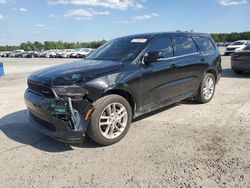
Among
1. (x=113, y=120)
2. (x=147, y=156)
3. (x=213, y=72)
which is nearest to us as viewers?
(x=147, y=156)

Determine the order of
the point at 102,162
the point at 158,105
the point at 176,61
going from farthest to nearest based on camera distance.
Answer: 1. the point at 176,61
2. the point at 158,105
3. the point at 102,162

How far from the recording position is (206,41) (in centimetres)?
717

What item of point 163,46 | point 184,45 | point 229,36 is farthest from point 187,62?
point 229,36

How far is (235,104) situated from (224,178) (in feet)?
12.5

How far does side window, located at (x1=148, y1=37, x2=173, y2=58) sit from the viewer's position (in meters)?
5.37

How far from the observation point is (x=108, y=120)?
4461 millimetres

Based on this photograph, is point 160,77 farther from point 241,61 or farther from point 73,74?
point 241,61

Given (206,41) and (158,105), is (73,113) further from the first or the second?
(206,41)

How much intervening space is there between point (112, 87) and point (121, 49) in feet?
4.40

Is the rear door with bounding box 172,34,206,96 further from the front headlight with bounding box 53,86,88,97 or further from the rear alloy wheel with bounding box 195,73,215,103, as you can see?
the front headlight with bounding box 53,86,88,97

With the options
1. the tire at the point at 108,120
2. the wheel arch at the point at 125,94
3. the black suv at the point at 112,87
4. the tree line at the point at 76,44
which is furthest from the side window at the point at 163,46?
the tree line at the point at 76,44

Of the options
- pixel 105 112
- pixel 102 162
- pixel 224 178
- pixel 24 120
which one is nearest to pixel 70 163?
pixel 102 162

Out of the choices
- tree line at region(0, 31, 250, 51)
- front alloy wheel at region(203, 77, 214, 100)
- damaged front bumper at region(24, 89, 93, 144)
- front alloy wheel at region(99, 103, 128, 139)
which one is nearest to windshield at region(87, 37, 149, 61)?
front alloy wheel at region(99, 103, 128, 139)

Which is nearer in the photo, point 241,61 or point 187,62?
point 187,62
